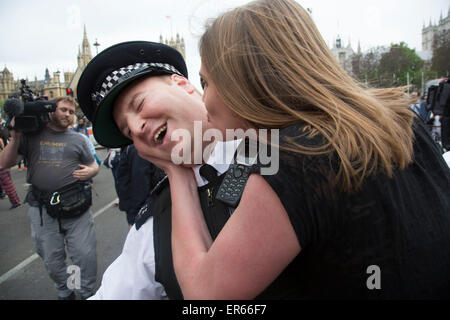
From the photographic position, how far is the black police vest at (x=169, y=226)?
3.21ft

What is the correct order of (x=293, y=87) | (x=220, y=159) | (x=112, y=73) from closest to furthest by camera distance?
1. (x=293, y=87)
2. (x=220, y=159)
3. (x=112, y=73)

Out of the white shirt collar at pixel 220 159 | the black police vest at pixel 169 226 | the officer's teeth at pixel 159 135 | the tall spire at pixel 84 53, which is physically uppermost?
the tall spire at pixel 84 53

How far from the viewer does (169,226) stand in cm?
107

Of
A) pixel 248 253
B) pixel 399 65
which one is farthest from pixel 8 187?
pixel 399 65

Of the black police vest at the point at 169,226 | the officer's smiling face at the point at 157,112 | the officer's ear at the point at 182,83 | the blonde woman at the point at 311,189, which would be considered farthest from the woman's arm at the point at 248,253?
the officer's ear at the point at 182,83

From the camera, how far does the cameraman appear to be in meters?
3.34

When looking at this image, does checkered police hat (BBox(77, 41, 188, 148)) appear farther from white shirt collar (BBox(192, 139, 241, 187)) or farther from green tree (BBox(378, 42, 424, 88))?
green tree (BBox(378, 42, 424, 88))

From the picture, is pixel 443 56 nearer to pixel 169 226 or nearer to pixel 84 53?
pixel 169 226

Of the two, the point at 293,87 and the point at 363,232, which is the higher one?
the point at 293,87

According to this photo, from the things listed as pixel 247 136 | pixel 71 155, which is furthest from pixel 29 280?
pixel 247 136

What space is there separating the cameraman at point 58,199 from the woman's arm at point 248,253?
118 inches

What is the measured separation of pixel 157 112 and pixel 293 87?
1.88 ft

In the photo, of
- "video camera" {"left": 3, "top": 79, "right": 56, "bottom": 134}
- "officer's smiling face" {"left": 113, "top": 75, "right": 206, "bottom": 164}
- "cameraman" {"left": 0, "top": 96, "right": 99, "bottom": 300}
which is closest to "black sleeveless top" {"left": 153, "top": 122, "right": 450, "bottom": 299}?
"officer's smiling face" {"left": 113, "top": 75, "right": 206, "bottom": 164}

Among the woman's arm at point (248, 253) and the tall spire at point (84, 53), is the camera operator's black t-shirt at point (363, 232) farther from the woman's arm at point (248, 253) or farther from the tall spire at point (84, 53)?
the tall spire at point (84, 53)
